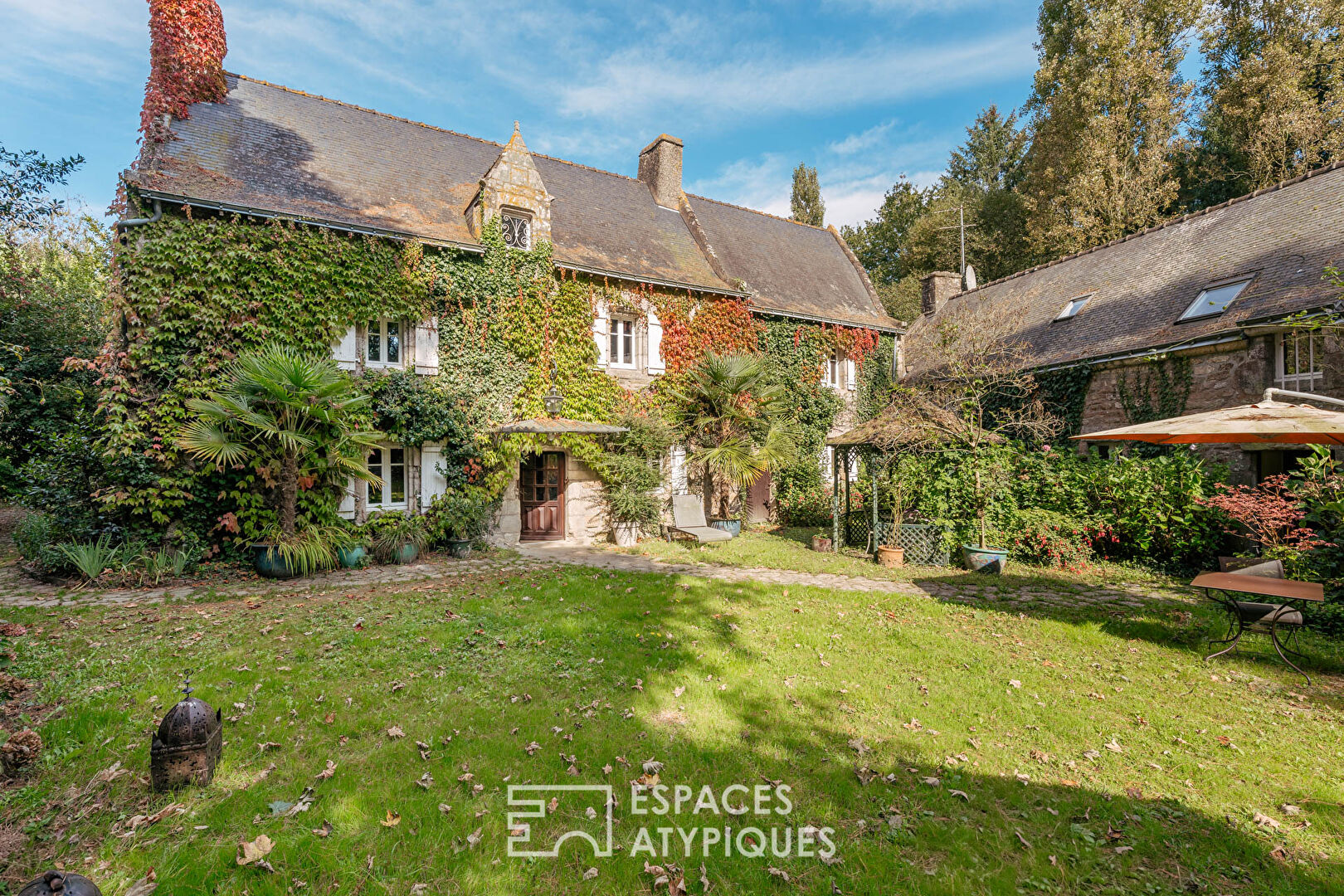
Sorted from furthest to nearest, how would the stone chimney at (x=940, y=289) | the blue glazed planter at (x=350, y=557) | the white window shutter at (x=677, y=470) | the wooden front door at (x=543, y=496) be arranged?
the stone chimney at (x=940, y=289)
the white window shutter at (x=677, y=470)
the wooden front door at (x=543, y=496)
the blue glazed planter at (x=350, y=557)

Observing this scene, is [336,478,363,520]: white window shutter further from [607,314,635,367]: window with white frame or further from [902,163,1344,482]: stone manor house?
[902,163,1344,482]: stone manor house

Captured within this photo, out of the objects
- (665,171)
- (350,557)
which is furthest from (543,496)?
(665,171)

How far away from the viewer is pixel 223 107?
1162 centimetres

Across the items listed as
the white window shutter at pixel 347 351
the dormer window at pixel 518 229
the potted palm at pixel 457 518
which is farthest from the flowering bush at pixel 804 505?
the white window shutter at pixel 347 351

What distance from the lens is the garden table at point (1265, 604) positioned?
5.27 m

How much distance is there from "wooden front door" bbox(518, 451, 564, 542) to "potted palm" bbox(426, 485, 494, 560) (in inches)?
60.3

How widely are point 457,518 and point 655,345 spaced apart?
20.3 feet

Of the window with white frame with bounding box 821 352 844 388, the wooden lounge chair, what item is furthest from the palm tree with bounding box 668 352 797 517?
the window with white frame with bounding box 821 352 844 388

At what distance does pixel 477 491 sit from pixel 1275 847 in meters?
11.0

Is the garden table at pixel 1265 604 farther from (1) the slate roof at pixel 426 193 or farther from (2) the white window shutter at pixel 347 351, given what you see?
(2) the white window shutter at pixel 347 351

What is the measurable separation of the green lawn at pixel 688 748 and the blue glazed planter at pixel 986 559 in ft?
8.55

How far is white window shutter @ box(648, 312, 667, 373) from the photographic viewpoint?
14047mm

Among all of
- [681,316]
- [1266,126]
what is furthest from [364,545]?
[1266,126]

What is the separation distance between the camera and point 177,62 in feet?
35.6
